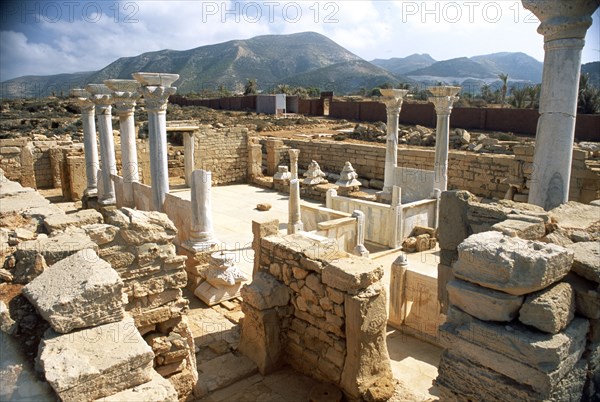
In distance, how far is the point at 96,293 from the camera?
9.64ft

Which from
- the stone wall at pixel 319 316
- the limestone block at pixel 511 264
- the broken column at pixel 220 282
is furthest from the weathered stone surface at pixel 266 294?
the limestone block at pixel 511 264

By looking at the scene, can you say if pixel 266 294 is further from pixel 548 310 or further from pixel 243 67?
pixel 243 67

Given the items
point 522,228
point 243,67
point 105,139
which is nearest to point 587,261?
point 522,228

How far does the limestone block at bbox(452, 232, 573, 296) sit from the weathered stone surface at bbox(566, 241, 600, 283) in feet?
0.71

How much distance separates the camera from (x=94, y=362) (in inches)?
103

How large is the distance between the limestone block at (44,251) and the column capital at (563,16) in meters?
5.28

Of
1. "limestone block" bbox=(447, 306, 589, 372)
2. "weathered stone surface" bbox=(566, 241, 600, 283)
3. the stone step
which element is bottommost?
the stone step

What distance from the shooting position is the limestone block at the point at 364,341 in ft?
13.9

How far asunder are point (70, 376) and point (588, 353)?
3467 millimetres

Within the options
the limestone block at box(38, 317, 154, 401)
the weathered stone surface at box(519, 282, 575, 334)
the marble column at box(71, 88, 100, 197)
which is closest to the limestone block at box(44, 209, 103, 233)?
the limestone block at box(38, 317, 154, 401)

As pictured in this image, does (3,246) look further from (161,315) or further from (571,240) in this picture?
Result: (571,240)

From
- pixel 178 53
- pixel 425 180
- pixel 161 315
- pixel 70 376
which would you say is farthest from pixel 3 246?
pixel 178 53

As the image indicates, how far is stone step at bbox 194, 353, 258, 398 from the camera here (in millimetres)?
4641

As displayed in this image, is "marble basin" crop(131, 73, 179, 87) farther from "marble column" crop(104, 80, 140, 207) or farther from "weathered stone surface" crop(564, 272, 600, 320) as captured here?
"weathered stone surface" crop(564, 272, 600, 320)
